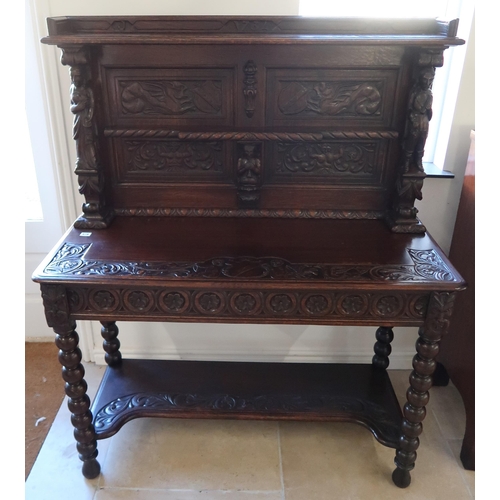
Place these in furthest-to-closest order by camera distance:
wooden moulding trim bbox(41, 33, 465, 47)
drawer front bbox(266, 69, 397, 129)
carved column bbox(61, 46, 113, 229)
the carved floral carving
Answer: the carved floral carving < drawer front bbox(266, 69, 397, 129) < carved column bbox(61, 46, 113, 229) < wooden moulding trim bbox(41, 33, 465, 47)

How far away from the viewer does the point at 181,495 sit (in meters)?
1.78

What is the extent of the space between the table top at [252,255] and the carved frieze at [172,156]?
182 mm

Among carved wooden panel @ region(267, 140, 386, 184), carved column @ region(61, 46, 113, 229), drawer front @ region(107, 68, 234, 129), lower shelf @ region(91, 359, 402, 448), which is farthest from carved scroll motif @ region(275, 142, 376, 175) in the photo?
lower shelf @ region(91, 359, 402, 448)

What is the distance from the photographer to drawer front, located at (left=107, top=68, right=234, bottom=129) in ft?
5.34

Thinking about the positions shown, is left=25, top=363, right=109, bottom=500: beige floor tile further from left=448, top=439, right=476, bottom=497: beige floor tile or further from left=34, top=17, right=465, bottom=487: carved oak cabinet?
left=448, top=439, right=476, bottom=497: beige floor tile

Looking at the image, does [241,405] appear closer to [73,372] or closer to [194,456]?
[194,456]

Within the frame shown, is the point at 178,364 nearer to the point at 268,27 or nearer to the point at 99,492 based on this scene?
the point at 99,492

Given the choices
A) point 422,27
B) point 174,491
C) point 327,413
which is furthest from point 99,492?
point 422,27

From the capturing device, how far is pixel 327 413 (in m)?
1.88

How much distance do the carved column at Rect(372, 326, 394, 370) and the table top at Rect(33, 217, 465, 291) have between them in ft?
2.00

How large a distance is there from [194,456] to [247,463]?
0.21 meters

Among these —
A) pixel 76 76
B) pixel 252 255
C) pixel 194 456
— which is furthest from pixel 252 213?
pixel 194 456

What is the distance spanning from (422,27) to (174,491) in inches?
70.5

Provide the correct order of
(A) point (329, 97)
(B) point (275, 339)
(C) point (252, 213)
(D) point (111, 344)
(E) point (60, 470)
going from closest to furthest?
(A) point (329, 97), (C) point (252, 213), (E) point (60, 470), (D) point (111, 344), (B) point (275, 339)
